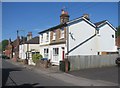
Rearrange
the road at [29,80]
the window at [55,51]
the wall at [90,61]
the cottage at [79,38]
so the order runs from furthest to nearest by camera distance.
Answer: the window at [55,51] < the cottage at [79,38] < the wall at [90,61] < the road at [29,80]

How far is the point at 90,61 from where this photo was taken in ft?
95.5

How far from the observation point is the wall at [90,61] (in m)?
27.5

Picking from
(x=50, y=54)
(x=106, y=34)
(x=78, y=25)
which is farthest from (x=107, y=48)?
(x=50, y=54)

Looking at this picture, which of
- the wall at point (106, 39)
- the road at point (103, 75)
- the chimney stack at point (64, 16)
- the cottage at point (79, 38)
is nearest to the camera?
the road at point (103, 75)

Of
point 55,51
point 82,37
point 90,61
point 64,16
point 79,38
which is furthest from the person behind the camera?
point 64,16

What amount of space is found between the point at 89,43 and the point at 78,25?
292cm

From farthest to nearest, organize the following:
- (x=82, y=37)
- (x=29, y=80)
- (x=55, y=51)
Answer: (x=55, y=51), (x=82, y=37), (x=29, y=80)

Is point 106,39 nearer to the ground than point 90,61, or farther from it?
farther from it

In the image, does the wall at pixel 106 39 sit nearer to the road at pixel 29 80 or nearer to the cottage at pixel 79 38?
the cottage at pixel 79 38

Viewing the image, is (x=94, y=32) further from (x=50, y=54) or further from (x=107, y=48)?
(x=50, y=54)

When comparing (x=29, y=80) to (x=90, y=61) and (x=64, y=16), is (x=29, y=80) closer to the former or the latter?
(x=90, y=61)

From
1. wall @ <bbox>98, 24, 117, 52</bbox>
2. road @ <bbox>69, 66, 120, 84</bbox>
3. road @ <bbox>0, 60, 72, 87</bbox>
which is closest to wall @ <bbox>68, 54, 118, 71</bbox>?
road @ <bbox>69, 66, 120, 84</bbox>

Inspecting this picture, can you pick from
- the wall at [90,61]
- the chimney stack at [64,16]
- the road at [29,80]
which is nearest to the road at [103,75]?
the road at [29,80]

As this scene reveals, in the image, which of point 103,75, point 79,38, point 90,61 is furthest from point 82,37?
point 103,75
